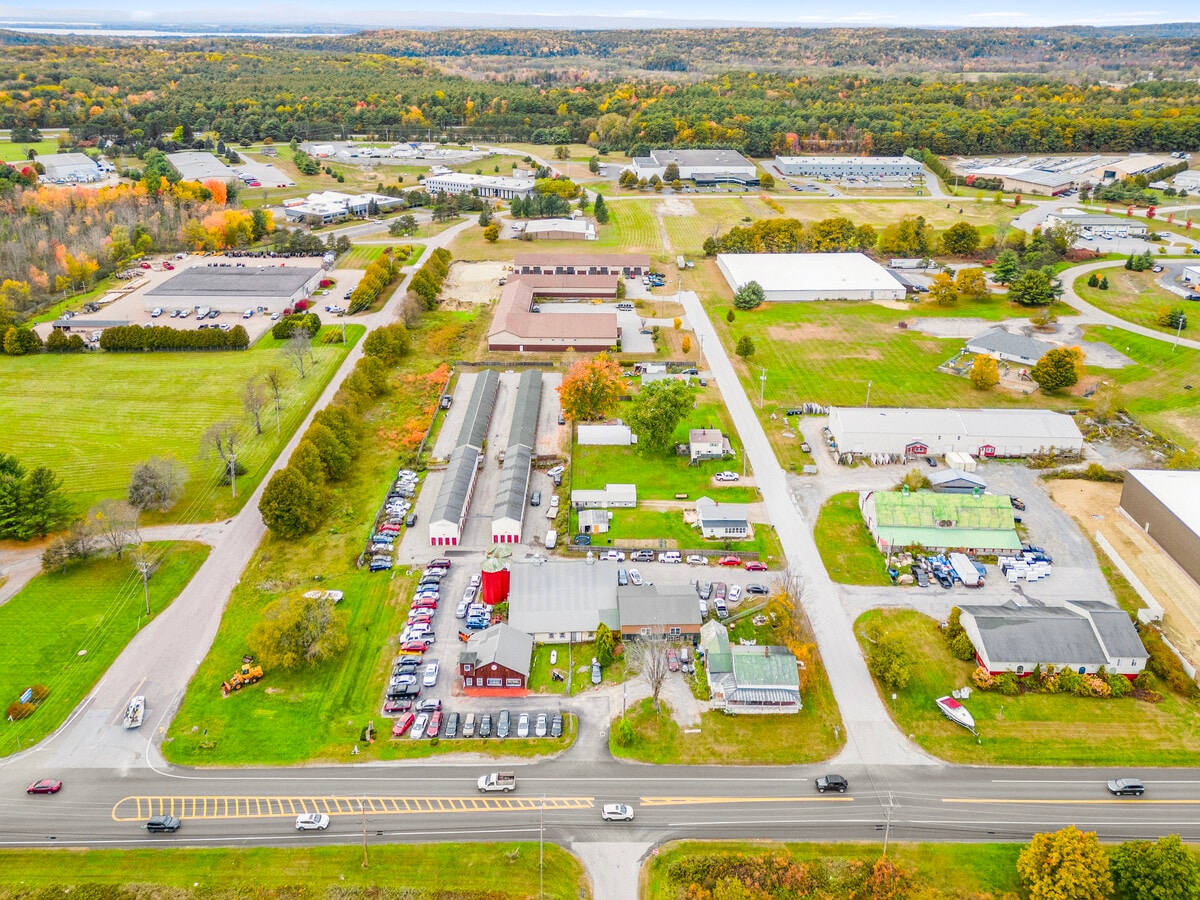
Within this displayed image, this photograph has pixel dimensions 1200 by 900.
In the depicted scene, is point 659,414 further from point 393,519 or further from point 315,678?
point 315,678

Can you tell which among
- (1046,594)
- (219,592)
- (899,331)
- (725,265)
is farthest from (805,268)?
(219,592)

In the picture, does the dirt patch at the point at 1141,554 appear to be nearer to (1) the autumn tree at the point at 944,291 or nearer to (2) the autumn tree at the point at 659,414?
(2) the autumn tree at the point at 659,414

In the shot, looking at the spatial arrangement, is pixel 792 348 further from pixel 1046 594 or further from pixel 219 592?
pixel 219 592

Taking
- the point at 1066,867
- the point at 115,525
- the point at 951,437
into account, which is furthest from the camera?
the point at 951,437

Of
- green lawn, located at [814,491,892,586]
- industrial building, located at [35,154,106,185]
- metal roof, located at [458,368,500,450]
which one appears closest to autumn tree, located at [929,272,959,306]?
green lawn, located at [814,491,892,586]

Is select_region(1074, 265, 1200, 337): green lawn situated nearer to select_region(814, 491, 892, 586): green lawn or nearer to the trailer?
the trailer

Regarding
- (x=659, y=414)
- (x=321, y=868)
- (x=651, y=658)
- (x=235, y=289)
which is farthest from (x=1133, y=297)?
(x=235, y=289)
